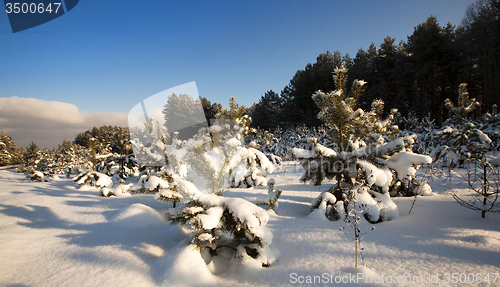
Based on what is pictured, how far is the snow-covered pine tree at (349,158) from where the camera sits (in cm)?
285

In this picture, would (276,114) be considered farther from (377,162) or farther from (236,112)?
(377,162)

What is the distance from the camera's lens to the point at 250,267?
189 cm

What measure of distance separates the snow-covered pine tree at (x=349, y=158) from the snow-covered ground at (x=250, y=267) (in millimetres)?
420

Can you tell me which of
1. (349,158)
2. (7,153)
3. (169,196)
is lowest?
(169,196)

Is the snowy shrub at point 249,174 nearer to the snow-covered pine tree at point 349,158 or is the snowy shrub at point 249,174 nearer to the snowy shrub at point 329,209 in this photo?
the snow-covered pine tree at point 349,158

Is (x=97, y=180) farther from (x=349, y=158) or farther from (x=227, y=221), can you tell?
(x=349, y=158)

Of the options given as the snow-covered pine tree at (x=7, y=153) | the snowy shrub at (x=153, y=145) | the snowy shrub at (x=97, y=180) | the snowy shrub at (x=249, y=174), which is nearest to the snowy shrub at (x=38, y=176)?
the snowy shrub at (x=97, y=180)

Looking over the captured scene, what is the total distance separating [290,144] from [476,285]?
56.0 feet

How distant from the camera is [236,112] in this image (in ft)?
22.5

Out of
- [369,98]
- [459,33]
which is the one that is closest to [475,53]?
[459,33]

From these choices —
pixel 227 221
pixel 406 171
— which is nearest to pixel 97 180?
pixel 227 221


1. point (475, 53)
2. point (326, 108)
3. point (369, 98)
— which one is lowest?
point (326, 108)

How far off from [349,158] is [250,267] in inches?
84.3

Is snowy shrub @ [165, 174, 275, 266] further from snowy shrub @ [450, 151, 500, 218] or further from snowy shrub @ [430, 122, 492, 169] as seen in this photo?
snowy shrub @ [430, 122, 492, 169]
